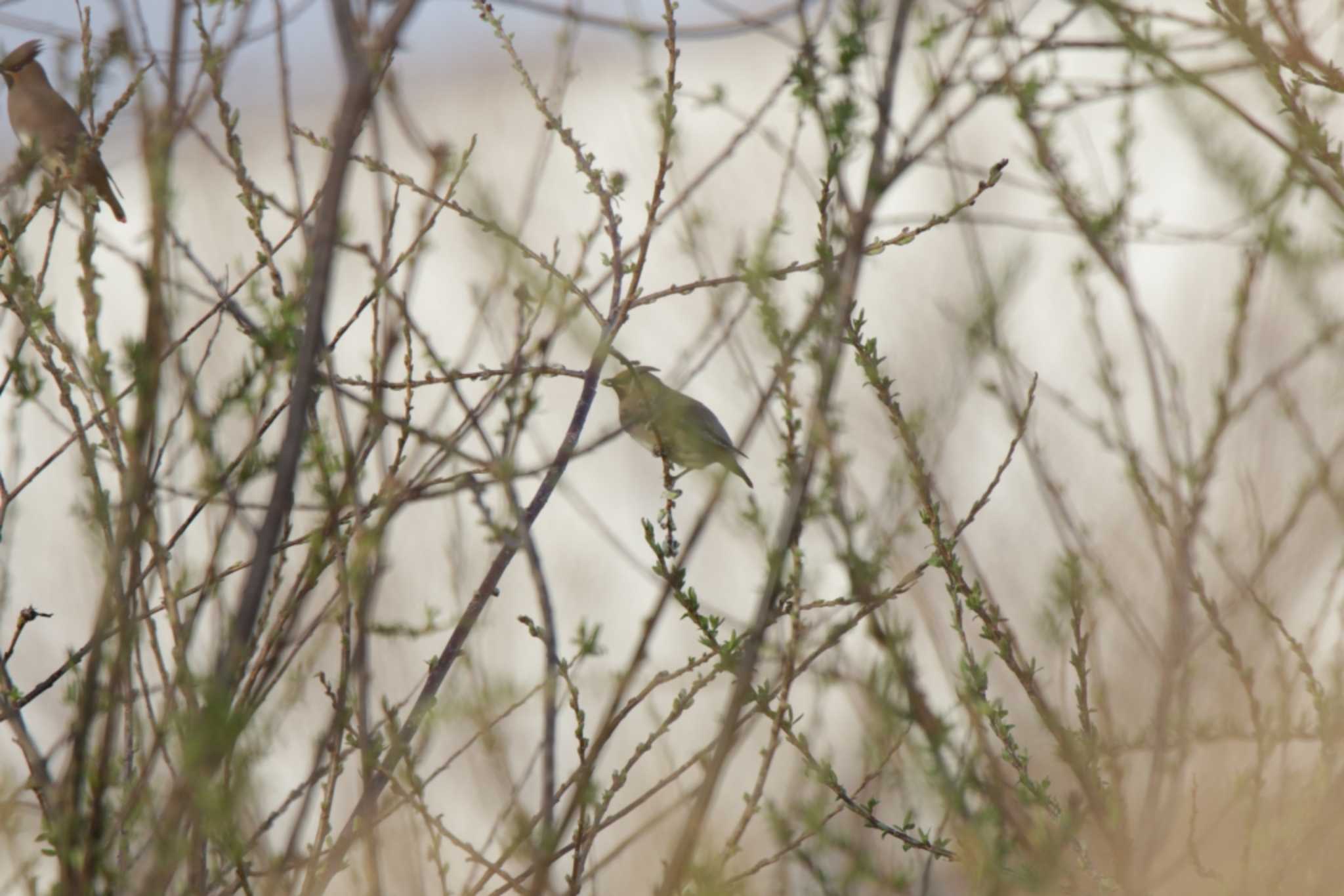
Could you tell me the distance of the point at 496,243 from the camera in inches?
75.8

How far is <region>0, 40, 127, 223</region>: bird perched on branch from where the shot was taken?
3.15 meters

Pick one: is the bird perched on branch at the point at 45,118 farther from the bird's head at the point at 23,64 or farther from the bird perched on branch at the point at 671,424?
the bird perched on branch at the point at 671,424

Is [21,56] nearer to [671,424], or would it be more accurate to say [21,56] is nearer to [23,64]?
[23,64]

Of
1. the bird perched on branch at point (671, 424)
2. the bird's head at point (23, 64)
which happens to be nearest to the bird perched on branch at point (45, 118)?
the bird's head at point (23, 64)

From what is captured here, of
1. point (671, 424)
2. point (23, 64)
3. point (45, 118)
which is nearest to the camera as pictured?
point (671, 424)

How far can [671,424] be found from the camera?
153cm

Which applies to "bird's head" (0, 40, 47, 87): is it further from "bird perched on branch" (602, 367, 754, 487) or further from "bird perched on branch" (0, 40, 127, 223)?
"bird perched on branch" (602, 367, 754, 487)

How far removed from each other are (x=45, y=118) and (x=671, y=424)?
293cm

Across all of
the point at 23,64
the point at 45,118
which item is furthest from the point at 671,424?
the point at 23,64

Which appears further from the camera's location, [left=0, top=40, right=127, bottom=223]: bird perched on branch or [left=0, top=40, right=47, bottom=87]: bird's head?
[left=0, top=40, right=47, bottom=87]: bird's head

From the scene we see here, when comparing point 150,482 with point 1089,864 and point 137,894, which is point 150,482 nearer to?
point 137,894

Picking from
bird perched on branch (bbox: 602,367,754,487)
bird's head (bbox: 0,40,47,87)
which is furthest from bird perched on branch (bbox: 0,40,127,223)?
bird perched on branch (bbox: 602,367,754,487)

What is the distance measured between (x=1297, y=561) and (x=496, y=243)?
81.7 inches

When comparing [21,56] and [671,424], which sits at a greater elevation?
[21,56]
